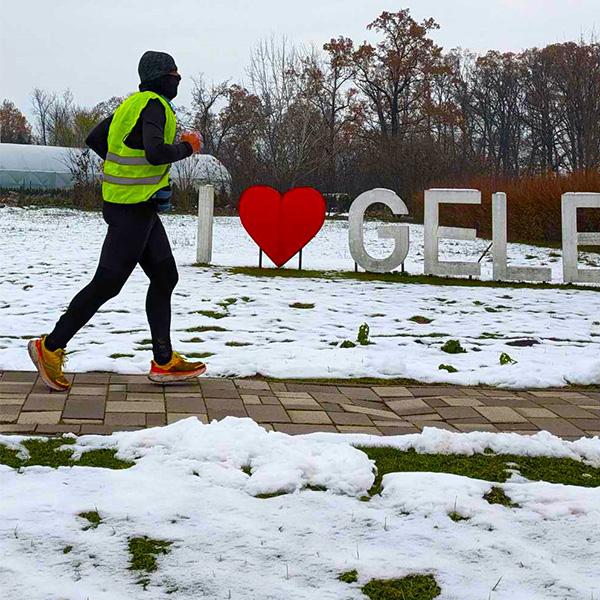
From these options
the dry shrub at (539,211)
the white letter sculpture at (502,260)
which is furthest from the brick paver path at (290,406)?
the dry shrub at (539,211)

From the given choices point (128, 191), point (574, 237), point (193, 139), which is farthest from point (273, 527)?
point (574, 237)

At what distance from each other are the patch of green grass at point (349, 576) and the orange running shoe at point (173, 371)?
8.52 feet

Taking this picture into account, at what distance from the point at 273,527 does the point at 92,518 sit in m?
0.55

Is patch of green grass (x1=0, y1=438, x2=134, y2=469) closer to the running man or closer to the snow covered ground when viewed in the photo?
the snow covered ground

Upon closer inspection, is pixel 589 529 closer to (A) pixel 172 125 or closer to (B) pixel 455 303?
(A) pixel 172 125

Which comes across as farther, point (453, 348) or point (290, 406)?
point (453, 348)

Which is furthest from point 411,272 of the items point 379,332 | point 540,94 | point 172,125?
point 540,94

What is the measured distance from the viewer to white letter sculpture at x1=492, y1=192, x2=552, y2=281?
35.8 ft

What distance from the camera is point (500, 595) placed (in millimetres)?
2227

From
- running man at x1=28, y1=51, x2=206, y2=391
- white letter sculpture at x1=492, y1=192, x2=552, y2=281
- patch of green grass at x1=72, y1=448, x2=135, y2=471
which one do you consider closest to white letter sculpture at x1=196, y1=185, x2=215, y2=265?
white letter sculpture at x1=492, y1=192, x2=552, y2=281

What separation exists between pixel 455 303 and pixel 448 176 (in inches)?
979

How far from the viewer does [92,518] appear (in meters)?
2.64

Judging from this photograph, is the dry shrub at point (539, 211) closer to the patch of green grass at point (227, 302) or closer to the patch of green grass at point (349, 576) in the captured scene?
the patch of green grass at point (227, 302)

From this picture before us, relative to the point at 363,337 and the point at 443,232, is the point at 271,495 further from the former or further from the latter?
the point at 443,232
